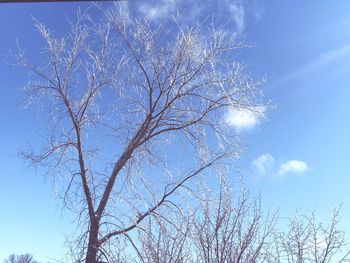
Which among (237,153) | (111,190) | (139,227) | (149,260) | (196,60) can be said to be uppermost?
(196,60)

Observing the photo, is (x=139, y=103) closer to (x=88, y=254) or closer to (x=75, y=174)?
(x=75, y=174)

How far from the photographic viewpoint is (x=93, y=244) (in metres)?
7.72

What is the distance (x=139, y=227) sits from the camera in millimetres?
7371

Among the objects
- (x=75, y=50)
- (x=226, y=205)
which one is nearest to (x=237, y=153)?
(x=226, y=205)

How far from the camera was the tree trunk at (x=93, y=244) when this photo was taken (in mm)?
7633

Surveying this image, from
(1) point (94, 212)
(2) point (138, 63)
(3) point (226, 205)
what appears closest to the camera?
(3) point (226, 205)

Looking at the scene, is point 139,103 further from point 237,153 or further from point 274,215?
point 274,215

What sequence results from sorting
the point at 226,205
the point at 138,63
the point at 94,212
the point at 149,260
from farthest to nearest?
the point at 138,63 < the point at 94,212 < the point at 226,205 < the point at 149,260

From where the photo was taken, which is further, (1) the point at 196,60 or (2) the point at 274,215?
(1) the point at 196,60

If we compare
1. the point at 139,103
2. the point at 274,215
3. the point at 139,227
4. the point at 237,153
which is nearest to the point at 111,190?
the point at 139,227

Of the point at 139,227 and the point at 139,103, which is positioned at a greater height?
the point at 139,103

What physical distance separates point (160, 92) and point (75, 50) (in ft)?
6.23

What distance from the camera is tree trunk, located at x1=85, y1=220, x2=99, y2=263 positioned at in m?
7.63

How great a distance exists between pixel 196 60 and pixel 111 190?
2.93m
